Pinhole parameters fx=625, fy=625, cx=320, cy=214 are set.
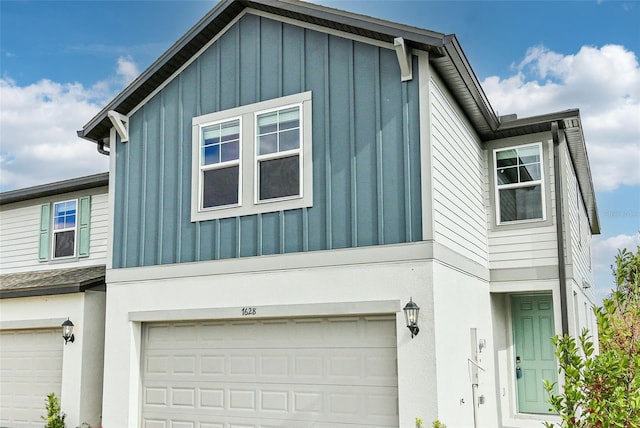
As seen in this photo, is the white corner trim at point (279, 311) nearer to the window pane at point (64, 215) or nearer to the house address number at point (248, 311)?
the house address number at point (248, 311)

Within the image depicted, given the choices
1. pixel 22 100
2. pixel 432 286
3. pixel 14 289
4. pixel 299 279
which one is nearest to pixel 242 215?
pixel 299 279

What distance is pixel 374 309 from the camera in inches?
322

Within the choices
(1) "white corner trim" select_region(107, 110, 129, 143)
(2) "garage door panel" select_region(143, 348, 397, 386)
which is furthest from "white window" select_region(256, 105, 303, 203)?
(1) "white corner trim" select_region(107, 110, 129, 143)

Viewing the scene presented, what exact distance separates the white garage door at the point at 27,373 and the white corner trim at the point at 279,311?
9.64 feet

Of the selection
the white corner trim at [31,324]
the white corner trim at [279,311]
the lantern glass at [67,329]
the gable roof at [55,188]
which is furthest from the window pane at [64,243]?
the white corner trim at [279,311]

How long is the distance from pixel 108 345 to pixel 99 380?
154cm

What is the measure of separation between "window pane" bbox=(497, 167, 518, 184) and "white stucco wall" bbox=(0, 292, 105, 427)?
7.77 metres

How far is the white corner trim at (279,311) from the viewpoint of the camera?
26.8 ft

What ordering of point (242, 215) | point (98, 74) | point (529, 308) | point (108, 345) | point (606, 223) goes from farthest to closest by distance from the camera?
point (606, 223), point (98, 74), point (529, 308), point (108, 345), point (242, 215)

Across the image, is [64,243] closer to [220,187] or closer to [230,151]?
[220,187]

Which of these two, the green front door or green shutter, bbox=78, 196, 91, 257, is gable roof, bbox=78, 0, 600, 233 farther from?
the green front door

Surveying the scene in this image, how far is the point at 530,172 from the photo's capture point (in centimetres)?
1117

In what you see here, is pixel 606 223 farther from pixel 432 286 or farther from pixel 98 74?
pixel 98 74

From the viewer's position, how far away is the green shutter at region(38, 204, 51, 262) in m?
14.3
